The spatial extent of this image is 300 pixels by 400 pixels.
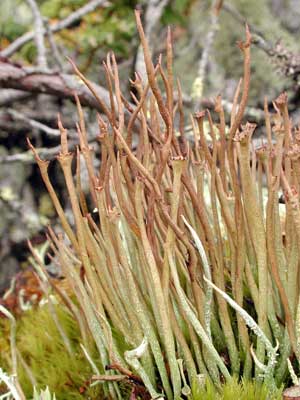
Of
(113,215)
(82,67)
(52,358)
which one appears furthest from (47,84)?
(113,215)

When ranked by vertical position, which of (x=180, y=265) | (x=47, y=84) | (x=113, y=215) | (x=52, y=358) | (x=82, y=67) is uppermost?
(x=82, y=67)

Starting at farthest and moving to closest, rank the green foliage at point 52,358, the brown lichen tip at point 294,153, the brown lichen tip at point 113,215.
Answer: the green foliage at point 52,358
the brown lichen tip at point 113,215
the brown lichen tip at point 294,153

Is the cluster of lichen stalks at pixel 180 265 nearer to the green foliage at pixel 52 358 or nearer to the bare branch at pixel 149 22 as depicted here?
the green foliage at pixel 52 358

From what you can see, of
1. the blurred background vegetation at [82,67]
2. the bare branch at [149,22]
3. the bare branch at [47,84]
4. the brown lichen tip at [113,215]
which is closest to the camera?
the brown lichen tip at [113,215]

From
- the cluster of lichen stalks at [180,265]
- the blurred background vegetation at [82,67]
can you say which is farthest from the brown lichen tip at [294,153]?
the blurred background vegetation at [82,67]

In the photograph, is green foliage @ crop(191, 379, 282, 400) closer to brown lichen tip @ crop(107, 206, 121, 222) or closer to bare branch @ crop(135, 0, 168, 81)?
brown lichen tip @ crop(107, 206, 121, 222)

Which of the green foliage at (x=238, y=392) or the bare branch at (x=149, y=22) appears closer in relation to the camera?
the green foliage at (x=238, y=392)

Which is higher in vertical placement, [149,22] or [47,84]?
[149,22]

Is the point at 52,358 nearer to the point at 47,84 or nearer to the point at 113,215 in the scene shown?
the point at 113,215

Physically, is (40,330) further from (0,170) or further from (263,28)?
(263,28)

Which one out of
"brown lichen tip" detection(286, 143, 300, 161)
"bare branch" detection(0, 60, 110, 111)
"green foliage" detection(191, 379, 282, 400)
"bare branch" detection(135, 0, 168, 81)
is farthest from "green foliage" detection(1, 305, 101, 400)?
"bare branch" detection(135, 0, 168, 81)

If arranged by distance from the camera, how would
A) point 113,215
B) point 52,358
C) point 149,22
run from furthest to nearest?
point 149,22
point 52,358
point 113,215

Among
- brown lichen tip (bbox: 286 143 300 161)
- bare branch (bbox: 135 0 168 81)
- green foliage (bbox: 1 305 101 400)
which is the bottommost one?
green foliage (bbox: 1 305 101 400)
